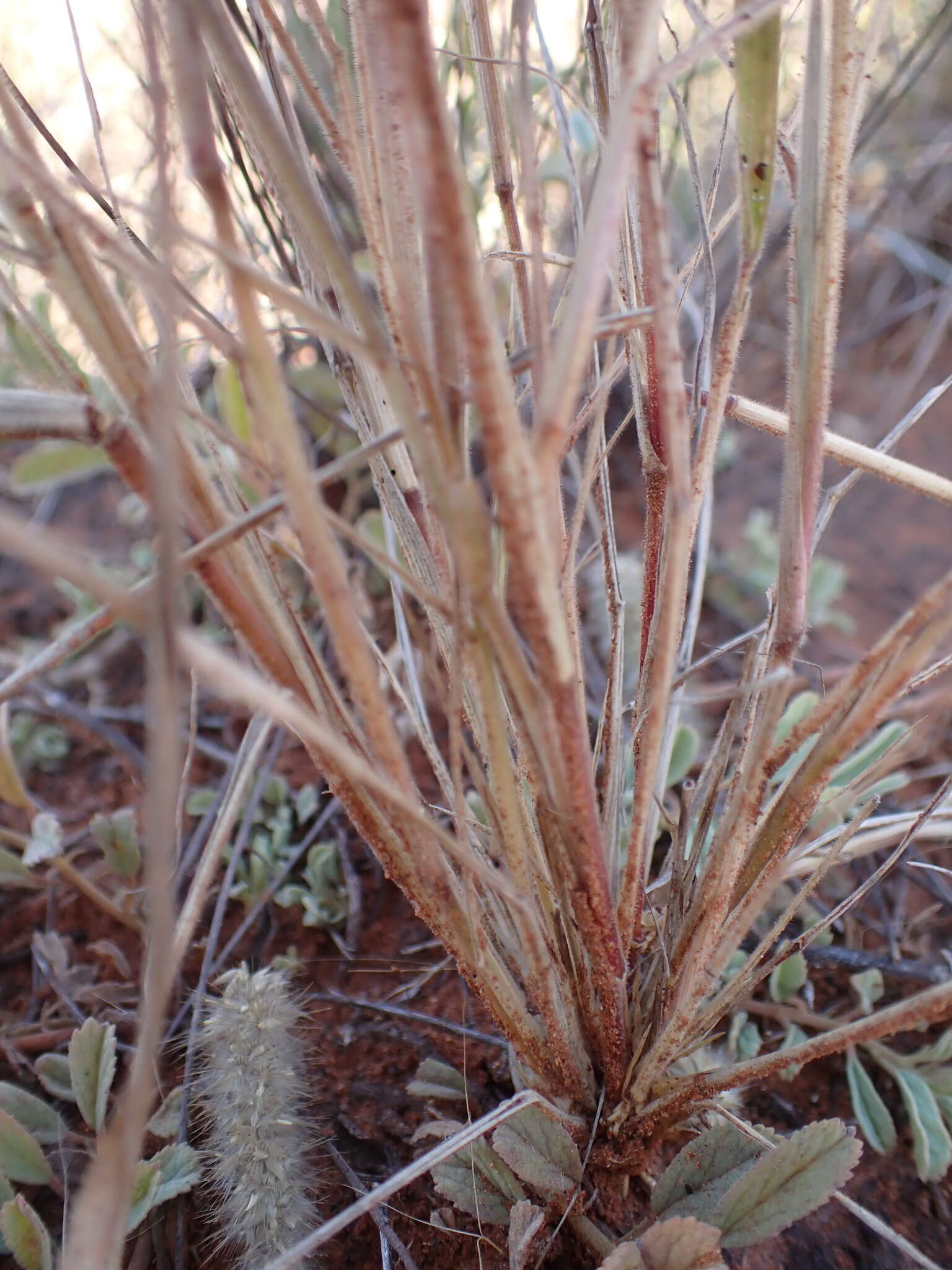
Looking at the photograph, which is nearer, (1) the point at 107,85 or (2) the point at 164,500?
(2) the point at 164,500

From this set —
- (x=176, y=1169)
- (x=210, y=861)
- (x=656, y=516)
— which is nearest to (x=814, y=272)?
(x=656, y=516)

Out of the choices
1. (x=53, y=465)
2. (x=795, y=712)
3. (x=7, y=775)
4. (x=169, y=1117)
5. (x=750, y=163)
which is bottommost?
(x=169, y=1117)

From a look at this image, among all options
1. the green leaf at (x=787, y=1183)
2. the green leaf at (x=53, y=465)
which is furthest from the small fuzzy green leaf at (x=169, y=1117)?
the green leaf at (x=53, y=465)

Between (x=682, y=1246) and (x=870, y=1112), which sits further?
(x=870, y=1112)

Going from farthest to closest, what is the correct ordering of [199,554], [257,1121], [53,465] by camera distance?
[53,465]
[257,1121]
[199,554]

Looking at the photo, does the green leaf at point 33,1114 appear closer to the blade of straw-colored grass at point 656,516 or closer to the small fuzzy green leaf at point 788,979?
the blade of straw-colored grass at point 656,516

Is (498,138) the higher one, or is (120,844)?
(498,138)

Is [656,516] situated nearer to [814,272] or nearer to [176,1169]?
[814,272]

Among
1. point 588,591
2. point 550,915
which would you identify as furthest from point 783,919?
point 588,591

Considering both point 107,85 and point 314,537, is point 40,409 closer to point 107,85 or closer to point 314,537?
point 314,537
